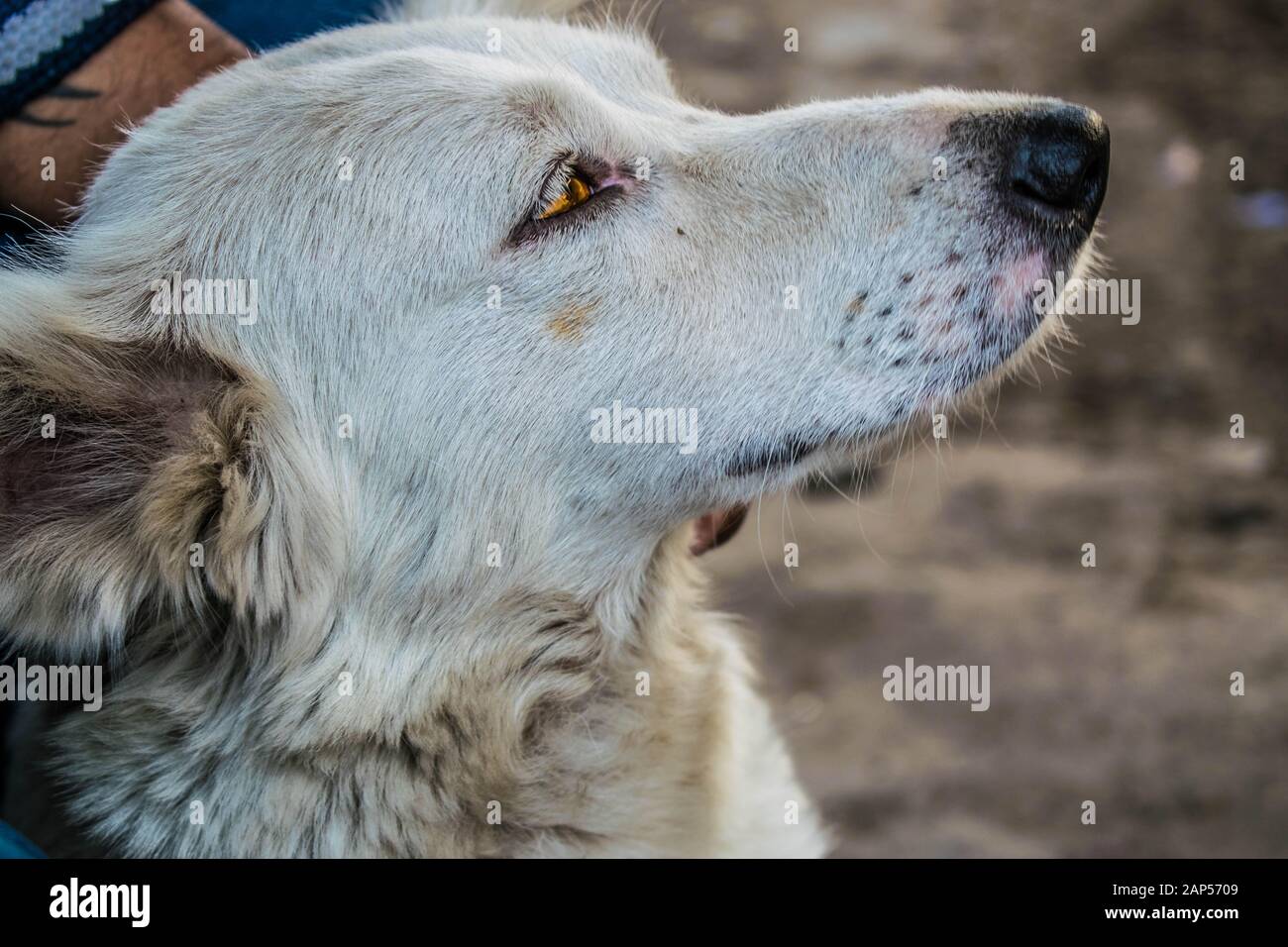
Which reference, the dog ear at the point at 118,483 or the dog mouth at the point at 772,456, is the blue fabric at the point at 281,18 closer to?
the dog ear at the point at 118,483

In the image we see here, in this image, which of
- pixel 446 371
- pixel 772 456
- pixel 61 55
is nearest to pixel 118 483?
pixel 446 371

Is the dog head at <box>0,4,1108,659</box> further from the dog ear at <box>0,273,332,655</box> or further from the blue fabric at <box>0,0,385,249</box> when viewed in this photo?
the blue fabric at <box>0,0,385,249</box>

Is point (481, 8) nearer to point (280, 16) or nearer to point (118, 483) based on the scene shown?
point (280, 16)

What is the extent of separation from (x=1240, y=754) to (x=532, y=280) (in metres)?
3.23

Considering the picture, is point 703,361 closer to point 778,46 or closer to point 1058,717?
point 1058,717

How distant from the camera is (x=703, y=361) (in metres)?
2.39

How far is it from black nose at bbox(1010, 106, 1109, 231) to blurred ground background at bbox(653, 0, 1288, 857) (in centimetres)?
94

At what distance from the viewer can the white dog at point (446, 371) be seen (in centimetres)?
235

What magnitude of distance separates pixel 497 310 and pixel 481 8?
50.0 inches

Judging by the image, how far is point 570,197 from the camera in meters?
2.45

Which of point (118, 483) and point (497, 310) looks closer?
point (118, 483)

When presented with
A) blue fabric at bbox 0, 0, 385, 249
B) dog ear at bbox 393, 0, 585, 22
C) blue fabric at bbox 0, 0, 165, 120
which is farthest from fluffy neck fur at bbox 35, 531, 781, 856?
blue fabric at bbox 0, 0, 385, 249

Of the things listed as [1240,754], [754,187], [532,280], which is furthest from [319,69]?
[1240,754]

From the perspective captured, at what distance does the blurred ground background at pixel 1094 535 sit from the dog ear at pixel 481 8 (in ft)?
1.83
